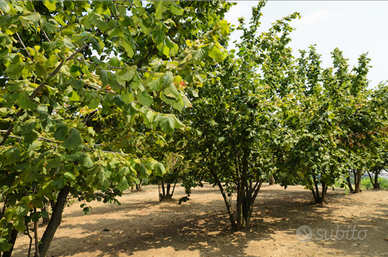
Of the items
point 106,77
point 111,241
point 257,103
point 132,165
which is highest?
point 257,103

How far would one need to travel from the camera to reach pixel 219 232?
827 cm

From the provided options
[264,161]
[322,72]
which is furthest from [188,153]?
[322,72]

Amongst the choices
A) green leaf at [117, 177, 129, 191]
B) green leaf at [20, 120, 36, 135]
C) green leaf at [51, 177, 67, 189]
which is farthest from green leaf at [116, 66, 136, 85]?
green leaf at [51, 177, 67, 189]

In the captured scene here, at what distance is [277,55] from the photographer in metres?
7.83

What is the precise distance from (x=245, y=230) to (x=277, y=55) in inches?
254

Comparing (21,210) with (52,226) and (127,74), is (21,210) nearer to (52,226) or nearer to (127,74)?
(127,74)

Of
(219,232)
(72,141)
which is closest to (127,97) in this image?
(72,141)

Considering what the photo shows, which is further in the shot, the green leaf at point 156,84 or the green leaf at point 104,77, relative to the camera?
the green leaf at point 104,77

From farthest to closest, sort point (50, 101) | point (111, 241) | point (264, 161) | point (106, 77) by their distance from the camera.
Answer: point (111, 241)
point (264, 161)
point (50, 101)
point (106, 77)

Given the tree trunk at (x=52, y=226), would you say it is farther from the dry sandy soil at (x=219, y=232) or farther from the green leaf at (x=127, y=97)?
the green leaf at (x=127, y=97)

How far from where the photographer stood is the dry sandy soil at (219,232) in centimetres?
672

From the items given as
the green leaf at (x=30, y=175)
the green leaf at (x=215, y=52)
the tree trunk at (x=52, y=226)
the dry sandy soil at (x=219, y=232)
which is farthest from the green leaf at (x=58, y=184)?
the dry sandy soil at (x=219, y=232)

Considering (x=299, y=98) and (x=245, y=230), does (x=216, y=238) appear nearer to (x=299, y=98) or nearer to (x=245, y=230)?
(x=245, y=230)

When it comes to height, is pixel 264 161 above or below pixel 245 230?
above
